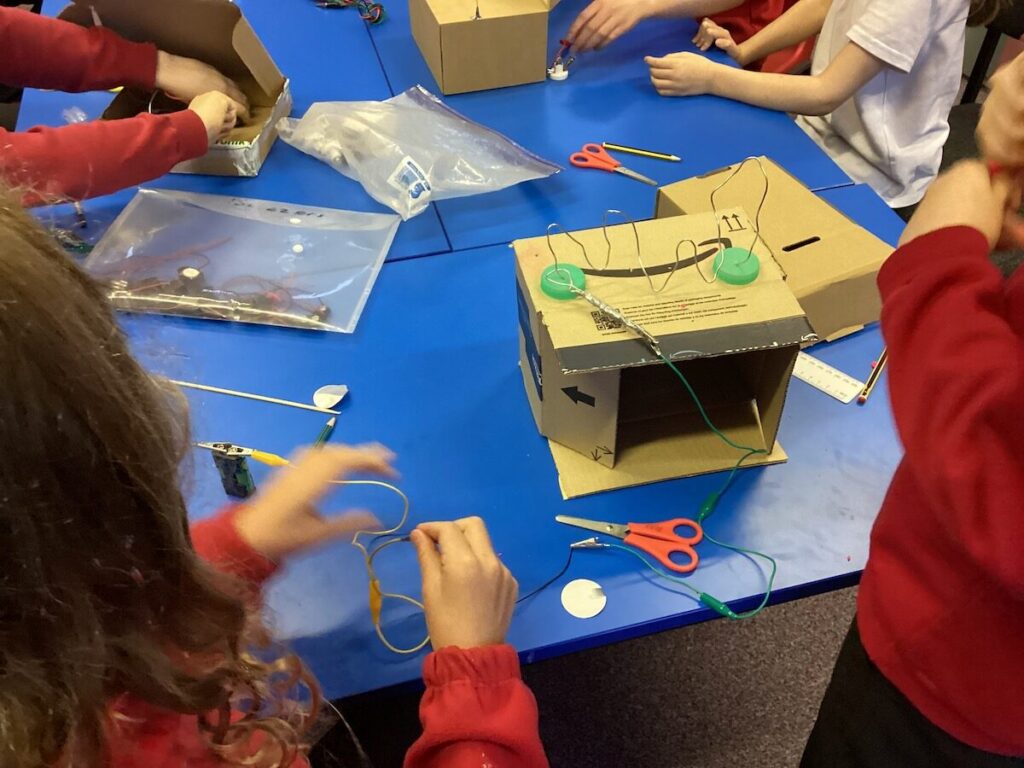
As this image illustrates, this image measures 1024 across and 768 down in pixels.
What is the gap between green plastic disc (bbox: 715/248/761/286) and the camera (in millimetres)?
816

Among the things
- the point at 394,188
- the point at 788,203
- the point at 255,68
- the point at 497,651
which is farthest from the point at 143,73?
the point at 497,651

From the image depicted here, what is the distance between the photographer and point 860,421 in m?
0.92

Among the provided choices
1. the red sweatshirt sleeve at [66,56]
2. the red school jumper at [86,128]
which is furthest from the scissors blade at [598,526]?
the red sweatshirt sleeve at [66,56]

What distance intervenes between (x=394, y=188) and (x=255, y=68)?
317 millimetres

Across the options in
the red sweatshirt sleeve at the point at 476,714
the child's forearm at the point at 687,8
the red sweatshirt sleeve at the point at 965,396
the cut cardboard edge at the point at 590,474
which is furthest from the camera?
the child's forearm at the point at 687,8

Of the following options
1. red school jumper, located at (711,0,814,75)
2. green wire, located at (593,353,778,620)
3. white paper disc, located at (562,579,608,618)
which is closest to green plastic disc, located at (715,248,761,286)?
green wire, located at (593,353,778,620)

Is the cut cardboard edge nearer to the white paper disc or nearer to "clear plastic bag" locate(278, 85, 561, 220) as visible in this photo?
the white paper disc

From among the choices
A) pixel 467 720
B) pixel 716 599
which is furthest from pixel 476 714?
pixel 716 599

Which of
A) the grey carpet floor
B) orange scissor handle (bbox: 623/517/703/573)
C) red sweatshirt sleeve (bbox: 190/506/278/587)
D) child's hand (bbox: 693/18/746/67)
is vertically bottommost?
the grey carpet floor

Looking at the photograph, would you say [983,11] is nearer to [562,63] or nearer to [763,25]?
[763,25]

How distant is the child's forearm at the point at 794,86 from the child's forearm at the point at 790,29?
276 mm

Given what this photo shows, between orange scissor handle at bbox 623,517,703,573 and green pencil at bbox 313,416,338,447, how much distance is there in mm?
341

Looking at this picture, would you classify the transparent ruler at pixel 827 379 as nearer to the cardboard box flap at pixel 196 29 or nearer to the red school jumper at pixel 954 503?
the red school jumper at pixel 954 503

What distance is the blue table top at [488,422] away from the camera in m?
0.77
